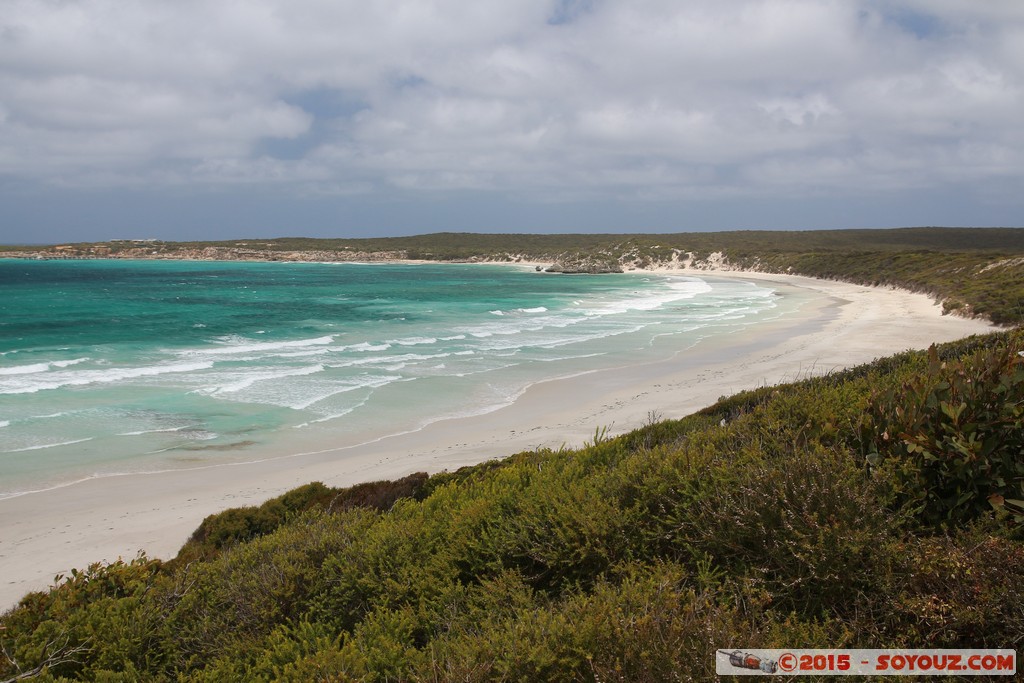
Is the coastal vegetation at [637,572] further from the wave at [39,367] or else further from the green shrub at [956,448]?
the wave at [39,367]

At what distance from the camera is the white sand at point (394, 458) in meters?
9.46

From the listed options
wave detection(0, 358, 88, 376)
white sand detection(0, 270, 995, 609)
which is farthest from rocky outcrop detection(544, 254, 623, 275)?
wave detection(0, 358, 88, 376)

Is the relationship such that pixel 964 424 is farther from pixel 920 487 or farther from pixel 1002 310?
pixel 1002 310

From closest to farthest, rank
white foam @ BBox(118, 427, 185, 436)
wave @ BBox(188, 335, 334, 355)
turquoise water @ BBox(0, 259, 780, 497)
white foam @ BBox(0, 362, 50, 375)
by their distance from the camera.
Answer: turquoise water @ BBox(0, 259, 780, 497) → white foam @ BBox(118, 427, 185, 436) → white foam @ BBox(0, 362, 50, 375) → wave @ BBox(188, 335, 334, 355)

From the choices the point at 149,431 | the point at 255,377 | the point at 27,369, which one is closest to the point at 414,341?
the point at 255,377

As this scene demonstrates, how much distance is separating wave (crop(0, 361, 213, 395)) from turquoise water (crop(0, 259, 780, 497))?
0.28ft

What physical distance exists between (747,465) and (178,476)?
38.0 ft

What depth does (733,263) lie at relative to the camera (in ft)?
309

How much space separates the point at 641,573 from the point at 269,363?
22.8m

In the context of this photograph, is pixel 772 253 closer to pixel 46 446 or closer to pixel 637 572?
pixel 46 446

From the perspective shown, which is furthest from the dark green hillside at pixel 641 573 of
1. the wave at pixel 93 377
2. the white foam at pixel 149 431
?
→ the wave at pixel 93 377

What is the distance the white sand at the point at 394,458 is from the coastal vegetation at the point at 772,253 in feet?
37.5

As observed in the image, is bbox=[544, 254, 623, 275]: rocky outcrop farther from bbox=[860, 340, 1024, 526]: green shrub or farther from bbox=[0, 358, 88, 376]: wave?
bbox=[860, 340, 1024, 526]: green shrub

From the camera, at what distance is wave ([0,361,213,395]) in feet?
65.3
